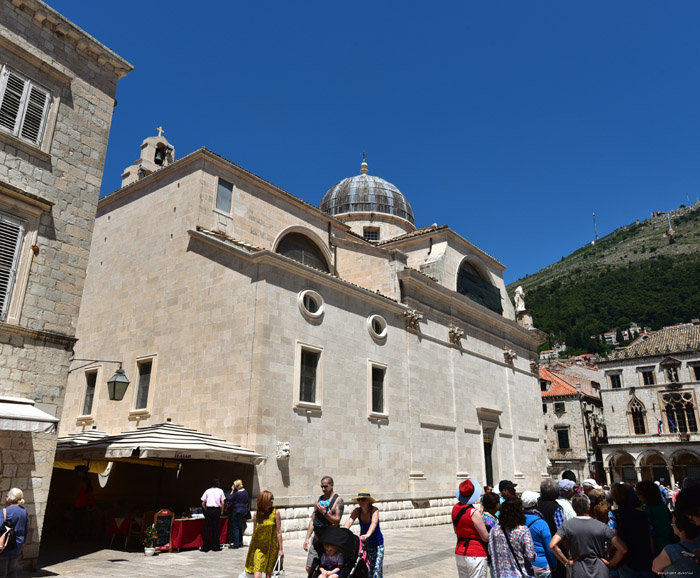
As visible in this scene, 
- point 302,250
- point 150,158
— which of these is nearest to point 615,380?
point 302,250

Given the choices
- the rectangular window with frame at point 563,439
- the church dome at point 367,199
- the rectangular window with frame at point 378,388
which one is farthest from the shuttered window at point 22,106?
the rectangular window with frame at point 563,439

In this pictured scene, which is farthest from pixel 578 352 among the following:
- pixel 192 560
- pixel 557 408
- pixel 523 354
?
pixel 192 560

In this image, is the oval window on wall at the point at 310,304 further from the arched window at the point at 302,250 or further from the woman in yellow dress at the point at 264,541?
the woman in yellow dress at the point at 264,541

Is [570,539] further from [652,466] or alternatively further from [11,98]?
[652,466]

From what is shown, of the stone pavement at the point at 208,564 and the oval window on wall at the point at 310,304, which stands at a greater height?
the oval window on wall at the point at 310,304

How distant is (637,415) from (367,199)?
34.9 m

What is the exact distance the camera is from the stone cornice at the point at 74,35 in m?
12.0

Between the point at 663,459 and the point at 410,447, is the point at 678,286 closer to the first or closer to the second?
the point at 663,459

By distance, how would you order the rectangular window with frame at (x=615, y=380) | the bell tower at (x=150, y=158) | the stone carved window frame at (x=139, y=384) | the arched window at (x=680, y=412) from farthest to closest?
1. the rectangular window with frame at (x=615, y=380)
2. the arched window at (x=680, y=412)
3. the bell tower at (x=150, y=158)
4. the stone carved window frame at (x=139, y=384)

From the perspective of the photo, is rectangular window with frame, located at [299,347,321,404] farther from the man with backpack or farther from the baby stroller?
the baby stroller

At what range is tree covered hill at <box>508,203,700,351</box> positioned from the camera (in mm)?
120625

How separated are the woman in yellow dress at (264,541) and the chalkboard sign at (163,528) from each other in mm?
6644

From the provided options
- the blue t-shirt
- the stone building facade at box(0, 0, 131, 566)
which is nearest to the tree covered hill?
the stone building facade at box(0, 0, 131, 566)

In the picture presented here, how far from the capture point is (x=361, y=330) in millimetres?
19844
